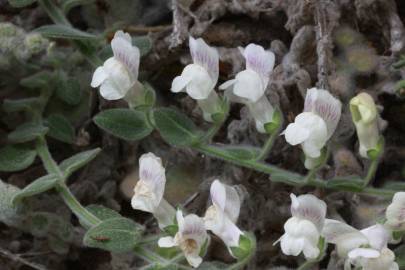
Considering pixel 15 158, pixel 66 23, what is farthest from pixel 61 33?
pixel 15 158

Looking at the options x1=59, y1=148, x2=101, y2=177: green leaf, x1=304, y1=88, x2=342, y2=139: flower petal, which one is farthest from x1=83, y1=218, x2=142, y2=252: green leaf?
x1=304, y1=88, x2=342, y2=139: flower petal

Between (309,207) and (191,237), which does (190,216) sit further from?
(309,207)

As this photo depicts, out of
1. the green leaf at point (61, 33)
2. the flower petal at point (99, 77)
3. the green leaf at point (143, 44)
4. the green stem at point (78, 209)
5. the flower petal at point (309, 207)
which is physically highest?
the green leaf at point (61, 33)

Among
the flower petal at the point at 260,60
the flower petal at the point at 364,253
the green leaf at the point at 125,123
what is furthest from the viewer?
the green leaf at the point at 125,123

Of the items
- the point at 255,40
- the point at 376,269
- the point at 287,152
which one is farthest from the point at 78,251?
the point at 376,269

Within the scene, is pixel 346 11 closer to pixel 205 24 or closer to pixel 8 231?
pixel 205 24

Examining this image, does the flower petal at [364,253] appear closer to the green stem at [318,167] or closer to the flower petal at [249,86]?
the green stem at [318,167]

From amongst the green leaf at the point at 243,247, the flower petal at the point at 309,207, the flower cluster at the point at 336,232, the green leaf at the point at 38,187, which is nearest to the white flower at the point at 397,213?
the flower cluster at the point at 336,232
